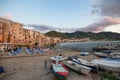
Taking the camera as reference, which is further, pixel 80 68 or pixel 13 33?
pixel 13 33

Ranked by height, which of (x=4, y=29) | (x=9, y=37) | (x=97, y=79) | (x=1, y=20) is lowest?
(x=97, y=79)

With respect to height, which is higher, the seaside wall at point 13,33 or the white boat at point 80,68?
the seaside wall at point 13,33

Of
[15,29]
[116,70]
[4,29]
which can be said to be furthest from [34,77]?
[15,29]

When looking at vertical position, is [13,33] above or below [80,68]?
above

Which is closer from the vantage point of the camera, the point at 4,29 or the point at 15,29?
the point at 4,29

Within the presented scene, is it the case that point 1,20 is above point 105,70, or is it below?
above

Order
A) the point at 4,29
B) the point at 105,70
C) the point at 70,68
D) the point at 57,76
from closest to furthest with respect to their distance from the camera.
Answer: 1. the point at 57,76
2. the point at 70,68
3. the point at 105,70
4. the point at 4,29

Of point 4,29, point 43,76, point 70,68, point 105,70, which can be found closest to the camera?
point 43,76

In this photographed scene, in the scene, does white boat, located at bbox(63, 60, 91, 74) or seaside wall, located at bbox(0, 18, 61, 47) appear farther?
seaside wall, located at bbox(0, 18, 61, 47)

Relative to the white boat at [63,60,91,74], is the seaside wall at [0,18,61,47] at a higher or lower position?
higher

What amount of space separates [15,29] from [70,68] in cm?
5216

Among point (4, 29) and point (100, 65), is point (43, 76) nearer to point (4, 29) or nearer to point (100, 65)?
point (100, 65)

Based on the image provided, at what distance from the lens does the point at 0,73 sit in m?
14.3

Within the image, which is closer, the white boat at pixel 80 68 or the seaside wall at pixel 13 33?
the white boat at pixel 80 68
